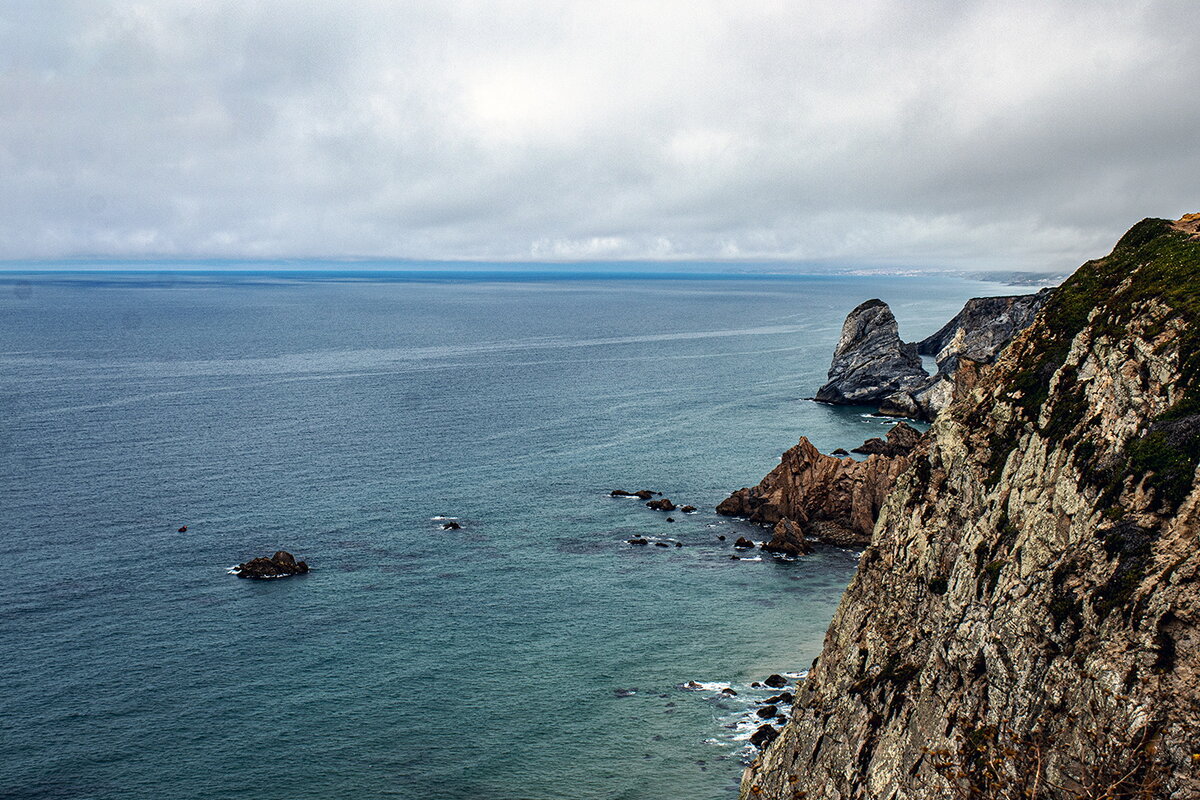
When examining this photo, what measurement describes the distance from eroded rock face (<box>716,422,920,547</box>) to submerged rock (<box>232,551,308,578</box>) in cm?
4708

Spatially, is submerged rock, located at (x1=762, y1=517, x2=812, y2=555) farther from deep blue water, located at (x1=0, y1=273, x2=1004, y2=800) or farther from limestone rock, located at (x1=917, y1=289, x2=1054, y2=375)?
limestone rock, located at (x1=917, y1=289, x2=1054, y2=375)

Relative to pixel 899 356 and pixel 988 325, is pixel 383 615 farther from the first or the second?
pixel 988 325

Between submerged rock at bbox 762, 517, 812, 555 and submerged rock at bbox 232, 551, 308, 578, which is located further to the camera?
submerged rock at bbox 762, 517, 812, 555

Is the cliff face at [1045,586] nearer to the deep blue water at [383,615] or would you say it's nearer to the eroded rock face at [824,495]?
the deep blue water at [383,615]

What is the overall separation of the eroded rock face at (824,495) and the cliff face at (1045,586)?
180ft

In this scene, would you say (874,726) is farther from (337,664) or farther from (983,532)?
(337,664)

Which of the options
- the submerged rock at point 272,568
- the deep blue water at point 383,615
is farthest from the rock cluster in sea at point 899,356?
the submerged rock at point 272,568

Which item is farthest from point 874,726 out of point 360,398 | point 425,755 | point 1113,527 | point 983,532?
point 360,398

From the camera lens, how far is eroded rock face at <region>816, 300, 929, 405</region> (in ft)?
582

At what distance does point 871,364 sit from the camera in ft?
591

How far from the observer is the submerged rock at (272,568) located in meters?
89.4

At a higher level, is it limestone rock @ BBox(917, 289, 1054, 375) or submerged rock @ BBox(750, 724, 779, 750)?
limestone rock @ BBox(917, 289, 1054, 375)

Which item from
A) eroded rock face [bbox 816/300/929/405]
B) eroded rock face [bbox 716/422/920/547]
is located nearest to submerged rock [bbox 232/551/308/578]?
eroded rock face [bbox 716/422/920/547]

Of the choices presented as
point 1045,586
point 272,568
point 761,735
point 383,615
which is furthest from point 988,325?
point 1045,586
